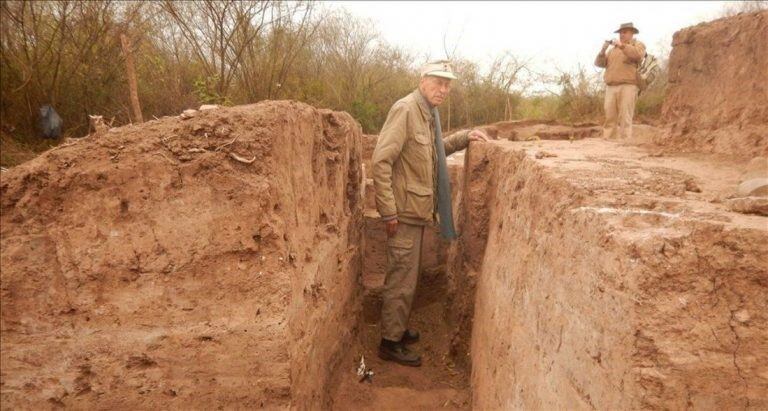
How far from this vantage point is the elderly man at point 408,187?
3633mm

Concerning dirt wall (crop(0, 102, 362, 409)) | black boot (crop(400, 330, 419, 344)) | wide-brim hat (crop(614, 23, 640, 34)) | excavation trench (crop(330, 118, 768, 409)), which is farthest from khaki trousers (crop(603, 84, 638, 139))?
dirt wall (crop(0, 102, 362, 409))

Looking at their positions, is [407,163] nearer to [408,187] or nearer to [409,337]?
[408,187]

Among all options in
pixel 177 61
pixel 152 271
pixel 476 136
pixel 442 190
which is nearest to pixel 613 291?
pixel 152 271

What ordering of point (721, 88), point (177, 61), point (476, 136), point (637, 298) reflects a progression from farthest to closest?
point (177, 61)
point (476, 136)
point (721, 88)
point (637, 298)

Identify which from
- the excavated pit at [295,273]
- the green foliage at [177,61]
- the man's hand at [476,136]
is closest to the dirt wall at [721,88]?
the excavated pit at [295,273]

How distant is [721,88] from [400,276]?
2.49 m

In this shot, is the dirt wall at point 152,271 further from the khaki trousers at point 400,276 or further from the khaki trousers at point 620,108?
the khaki trousers at point 620,108

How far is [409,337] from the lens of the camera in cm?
425

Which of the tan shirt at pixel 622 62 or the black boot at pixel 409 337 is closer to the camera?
the black boot at pixel 409 337

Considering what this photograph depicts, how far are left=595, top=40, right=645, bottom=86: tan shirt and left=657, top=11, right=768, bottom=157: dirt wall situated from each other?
3.14m

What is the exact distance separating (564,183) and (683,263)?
29.7 inches

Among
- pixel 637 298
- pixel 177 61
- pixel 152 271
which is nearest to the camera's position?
pixel 637 298

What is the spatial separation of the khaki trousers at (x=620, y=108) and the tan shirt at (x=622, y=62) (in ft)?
0.30

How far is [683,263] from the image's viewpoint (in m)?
1.38
